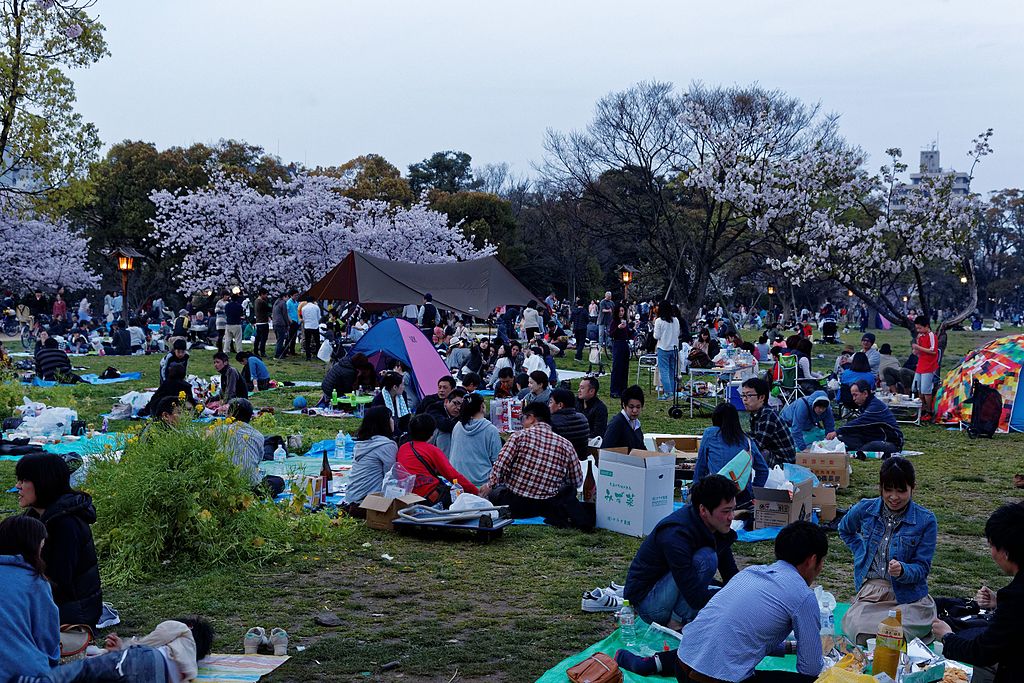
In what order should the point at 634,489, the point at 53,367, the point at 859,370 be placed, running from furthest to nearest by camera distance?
the point at 53,367
the point at 859,370
the point at 634,489

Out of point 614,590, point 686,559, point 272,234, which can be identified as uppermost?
point 272,234

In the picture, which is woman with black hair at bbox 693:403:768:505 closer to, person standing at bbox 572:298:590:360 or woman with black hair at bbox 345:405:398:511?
woman with black hair at bbox 345:405:398:511

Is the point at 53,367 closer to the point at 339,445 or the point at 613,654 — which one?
the point at 339,445

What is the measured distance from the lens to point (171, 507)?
691 centimetres

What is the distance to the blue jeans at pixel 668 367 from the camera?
16.9 meters

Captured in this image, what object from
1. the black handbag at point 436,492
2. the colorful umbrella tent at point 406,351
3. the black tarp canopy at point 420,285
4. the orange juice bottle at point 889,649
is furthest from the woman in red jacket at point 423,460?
the black tarp canopy at point 420,285

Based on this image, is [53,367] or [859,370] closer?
[859,370]

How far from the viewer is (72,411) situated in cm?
1298

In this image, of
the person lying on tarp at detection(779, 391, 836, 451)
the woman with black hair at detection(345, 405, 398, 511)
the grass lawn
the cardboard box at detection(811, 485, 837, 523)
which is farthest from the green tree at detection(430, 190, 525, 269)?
the cardboard box at detection(811, 485, 837, 523)

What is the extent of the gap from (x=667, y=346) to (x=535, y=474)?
28.5 ft

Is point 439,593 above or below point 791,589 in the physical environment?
below

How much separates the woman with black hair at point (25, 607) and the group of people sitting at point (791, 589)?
105 inches

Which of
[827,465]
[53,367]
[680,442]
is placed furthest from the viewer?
[53,367]

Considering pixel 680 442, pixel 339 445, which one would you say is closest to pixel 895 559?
pixel 680 442
